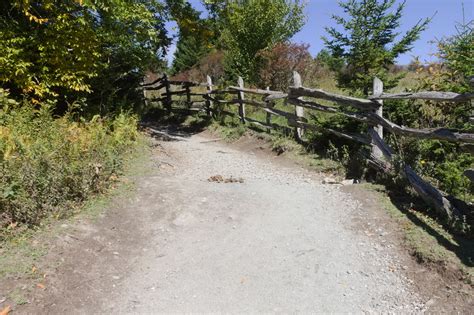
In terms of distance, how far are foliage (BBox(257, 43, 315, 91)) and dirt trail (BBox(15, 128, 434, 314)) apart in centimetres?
1017

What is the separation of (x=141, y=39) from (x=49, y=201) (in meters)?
6.04

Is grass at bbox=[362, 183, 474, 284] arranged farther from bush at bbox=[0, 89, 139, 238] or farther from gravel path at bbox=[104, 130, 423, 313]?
bush at bbox=[0, 89, 139, 238]

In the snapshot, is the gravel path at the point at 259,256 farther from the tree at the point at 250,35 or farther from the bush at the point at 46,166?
the tree at the point at 250,35

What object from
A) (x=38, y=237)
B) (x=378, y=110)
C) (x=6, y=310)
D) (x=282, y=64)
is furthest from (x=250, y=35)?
(x=6, y=310)

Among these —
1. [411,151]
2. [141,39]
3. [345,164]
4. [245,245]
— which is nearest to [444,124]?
[411,151]

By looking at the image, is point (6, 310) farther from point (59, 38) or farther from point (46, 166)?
point (59, 38)

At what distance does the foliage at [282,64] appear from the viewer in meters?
15.7

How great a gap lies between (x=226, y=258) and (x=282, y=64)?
12.6m

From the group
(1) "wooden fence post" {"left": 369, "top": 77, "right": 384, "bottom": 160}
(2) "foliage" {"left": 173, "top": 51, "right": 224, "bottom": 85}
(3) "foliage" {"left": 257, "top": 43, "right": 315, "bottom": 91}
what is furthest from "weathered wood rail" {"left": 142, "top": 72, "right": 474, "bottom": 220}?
(2) "foliage" {"left": 173, "top": 51, "right": 224, "bottom": 85}

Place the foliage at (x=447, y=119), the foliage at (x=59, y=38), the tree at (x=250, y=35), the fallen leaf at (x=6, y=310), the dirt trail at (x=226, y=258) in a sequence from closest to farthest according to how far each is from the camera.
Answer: the fallen leaf at (x=6, y=310) → the dirt trail at (x=226, y=258) → the foliage at (x=447, y=119) → the foliage at (x=59, y=38) → the tree at (x=250, y=35)

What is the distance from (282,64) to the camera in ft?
51.1

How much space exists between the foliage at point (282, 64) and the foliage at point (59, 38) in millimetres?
7218

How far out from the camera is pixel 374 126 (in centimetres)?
659

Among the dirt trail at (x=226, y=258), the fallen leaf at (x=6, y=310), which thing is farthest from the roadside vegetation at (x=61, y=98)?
the fallen leaf at (x=6, y=310)
